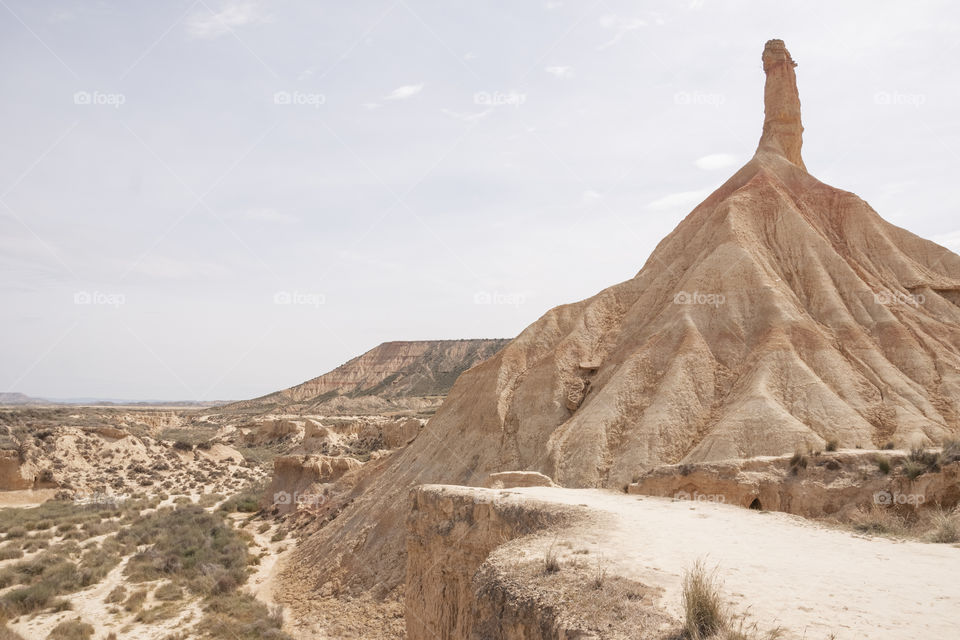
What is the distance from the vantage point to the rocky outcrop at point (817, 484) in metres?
11.6

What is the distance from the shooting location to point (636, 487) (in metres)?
15.8

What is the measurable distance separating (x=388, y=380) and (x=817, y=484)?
10467 centimetres

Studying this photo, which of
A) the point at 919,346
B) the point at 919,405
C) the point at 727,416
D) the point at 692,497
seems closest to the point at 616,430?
the point at 727,416

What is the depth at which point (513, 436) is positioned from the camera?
23734 mm

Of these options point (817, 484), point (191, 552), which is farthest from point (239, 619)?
point (817, 484)

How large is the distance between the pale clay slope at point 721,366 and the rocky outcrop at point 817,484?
4.32 metres

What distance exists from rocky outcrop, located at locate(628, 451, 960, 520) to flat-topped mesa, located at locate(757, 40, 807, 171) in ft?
85.0

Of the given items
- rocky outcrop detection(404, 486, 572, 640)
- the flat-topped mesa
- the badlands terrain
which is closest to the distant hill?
the badlands terrain

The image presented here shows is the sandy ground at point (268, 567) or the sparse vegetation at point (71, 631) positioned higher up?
the sparse vegetation at point (71, 631)

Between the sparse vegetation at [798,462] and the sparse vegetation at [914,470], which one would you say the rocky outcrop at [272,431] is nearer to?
the sparse vegetation at [798,462]

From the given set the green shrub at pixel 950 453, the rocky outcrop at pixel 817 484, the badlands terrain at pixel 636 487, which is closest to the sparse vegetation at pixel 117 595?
the badlands terrain at pixel 636 487

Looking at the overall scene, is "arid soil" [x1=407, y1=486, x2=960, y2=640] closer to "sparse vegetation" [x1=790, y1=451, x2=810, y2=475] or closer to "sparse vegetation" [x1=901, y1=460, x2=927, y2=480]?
"sparse vegetation" [x1=790, y1=451, x2=810, y2=475]

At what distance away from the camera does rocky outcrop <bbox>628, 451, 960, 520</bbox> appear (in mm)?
11625

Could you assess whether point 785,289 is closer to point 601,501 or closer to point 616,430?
point 616,430
